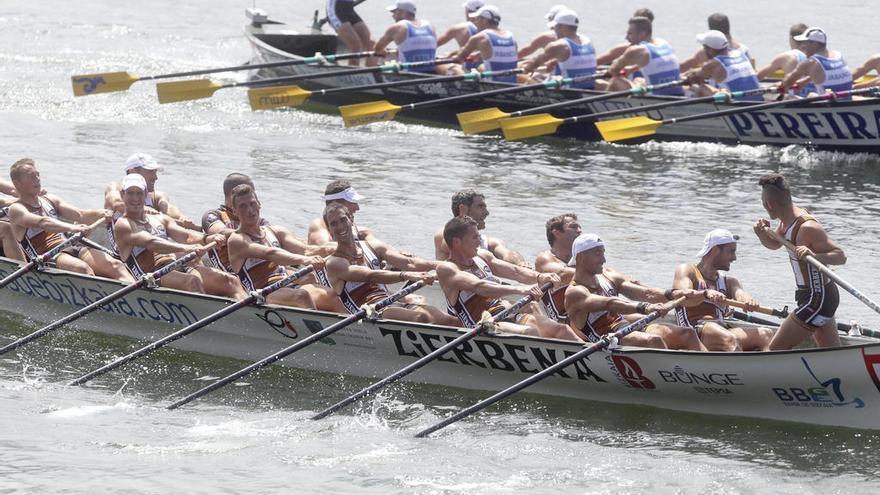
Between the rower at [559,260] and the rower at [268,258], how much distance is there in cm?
199

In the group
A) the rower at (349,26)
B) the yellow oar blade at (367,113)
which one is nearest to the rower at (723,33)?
the yellow oar blade at (367,113)

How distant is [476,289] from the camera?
1284 centimetres

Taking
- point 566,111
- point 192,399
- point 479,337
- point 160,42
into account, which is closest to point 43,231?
point 192,399

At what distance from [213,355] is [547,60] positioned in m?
11.3

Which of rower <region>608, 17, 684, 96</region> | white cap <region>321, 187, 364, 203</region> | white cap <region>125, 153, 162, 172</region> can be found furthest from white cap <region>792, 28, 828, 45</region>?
white cap <region>125, 153, 162, 172</region>

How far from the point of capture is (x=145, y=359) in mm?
14562

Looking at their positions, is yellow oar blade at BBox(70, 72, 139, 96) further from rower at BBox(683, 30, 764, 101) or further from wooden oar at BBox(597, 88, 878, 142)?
rower at BBox(683, 30, 764, 101)

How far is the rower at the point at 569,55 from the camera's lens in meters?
23.9

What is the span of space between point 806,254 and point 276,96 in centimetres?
A: 1314

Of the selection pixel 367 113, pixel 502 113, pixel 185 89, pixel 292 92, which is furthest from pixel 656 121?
pixel 185 89

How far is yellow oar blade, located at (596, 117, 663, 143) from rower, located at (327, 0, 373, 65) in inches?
289

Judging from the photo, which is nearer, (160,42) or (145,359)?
(145,359)

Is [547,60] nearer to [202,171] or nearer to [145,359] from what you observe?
[202,171]

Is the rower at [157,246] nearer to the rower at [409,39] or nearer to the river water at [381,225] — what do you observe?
the river water at [381,225]
